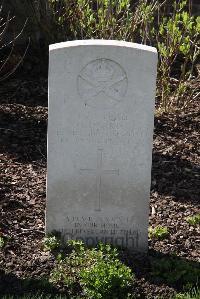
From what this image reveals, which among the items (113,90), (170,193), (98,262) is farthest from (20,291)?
(170,193)

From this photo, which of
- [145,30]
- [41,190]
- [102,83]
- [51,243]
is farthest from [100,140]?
[145,30]

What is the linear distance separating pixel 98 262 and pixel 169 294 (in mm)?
504

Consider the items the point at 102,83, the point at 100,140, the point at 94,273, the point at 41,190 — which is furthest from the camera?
the point at 41,190

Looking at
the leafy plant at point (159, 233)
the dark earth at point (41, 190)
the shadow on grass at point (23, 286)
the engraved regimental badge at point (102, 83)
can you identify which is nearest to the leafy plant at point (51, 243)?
the dark earth at point (41, 190)

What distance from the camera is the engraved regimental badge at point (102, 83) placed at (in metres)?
4.76

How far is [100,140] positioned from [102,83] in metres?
0.40

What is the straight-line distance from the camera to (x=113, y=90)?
15.8 ft

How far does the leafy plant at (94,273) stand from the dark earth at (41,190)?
10 cm

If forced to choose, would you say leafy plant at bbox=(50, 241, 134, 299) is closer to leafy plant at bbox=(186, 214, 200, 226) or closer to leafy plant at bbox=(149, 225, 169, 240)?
leafy plant at bbox=(149, 225, 169, 240)

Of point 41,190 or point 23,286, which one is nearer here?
point 23,286

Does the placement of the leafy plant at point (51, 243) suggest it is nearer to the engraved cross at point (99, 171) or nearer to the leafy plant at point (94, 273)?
the leafy plant at point (94, 273)

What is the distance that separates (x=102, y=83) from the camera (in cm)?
480

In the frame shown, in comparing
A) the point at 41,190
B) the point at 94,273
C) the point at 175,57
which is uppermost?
the point at 175,57

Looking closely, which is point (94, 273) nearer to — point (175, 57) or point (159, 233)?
point (159, 233)
